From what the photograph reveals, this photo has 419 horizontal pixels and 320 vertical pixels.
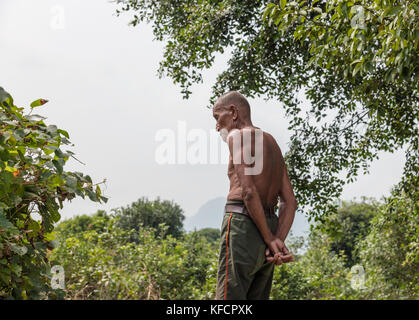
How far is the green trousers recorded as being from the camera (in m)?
2.79

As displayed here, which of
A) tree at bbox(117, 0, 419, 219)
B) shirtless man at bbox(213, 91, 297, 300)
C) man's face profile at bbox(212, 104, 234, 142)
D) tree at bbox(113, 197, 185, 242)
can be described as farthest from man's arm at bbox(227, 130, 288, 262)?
tree at bbox(113, 197, 185, 242)

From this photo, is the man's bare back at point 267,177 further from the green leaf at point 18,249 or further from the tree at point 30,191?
the green leaf at point 18,249

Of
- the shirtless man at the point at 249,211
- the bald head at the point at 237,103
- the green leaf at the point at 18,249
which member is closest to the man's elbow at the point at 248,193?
the shirtless man at the point at 249,211

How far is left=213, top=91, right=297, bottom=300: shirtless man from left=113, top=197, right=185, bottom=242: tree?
17.8m

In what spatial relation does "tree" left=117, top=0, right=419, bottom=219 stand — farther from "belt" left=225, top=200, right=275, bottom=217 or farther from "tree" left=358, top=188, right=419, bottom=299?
"belt" left=225, top=200, right=275, bottom=217

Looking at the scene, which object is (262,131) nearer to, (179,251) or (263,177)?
(263,177)

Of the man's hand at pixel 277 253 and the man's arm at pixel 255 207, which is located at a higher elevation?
the man's arm at pixel 255 207

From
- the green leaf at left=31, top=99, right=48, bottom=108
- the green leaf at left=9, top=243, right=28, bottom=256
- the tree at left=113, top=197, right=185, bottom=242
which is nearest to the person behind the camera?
the green leaf at left=9, top=243, right=28, bottom=256

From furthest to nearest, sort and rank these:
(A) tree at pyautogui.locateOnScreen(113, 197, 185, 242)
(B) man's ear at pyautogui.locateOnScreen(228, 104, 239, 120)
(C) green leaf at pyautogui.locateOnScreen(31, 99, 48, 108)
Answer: (A) tree at pyautogui.locateOnScreen(113, 197, 185, 242), (B) man's ear at pyautogui.locateOnScreen(228, 104, 239, 120), (C) green leaf at pyautogui.locateOnScreen(31, 99, 48, 108)

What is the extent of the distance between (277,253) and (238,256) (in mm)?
220

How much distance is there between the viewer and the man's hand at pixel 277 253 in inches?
111

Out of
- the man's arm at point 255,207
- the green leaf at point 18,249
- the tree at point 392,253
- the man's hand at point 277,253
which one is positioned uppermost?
the tree at point 392,253

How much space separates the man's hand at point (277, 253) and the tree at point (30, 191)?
0.99 meters
